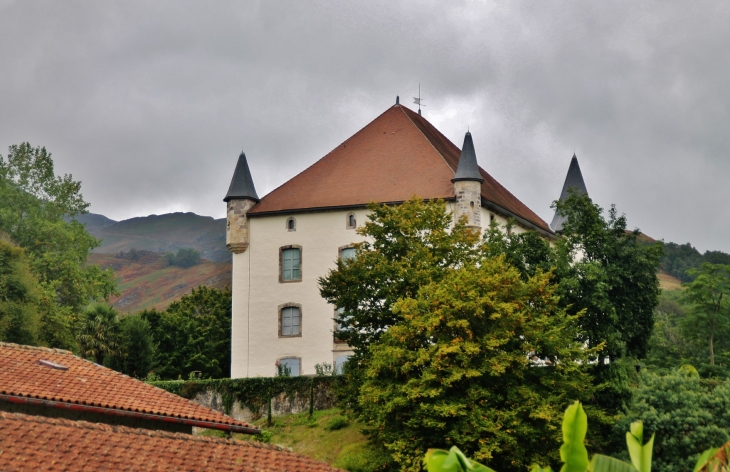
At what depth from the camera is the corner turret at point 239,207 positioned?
42531 mm

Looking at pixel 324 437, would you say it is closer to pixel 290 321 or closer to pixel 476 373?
pixel 476 373

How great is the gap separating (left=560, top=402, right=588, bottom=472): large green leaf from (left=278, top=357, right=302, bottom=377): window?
3589cm

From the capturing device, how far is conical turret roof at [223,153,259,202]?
43.0 m

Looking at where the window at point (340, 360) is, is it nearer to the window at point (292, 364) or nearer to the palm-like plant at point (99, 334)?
the window at point (292, 364)

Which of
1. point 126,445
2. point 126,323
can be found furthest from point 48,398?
point 126,323

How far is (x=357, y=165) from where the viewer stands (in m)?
42.7

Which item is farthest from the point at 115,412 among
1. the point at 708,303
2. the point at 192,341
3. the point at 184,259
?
the point at 184,259

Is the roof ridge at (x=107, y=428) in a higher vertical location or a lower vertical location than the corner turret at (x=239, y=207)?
lower

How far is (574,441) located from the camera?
16.2 feet

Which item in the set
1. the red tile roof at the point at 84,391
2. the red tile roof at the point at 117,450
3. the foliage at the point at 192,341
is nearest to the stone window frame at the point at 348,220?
the foliage at the point at 192,341

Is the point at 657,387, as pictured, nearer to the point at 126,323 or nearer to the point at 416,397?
the point at 416,397

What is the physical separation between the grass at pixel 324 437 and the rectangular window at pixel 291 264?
8.15m

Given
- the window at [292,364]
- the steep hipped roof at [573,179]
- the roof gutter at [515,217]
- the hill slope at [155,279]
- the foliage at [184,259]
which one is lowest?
the window at [292,364]

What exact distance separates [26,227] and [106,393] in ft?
125
